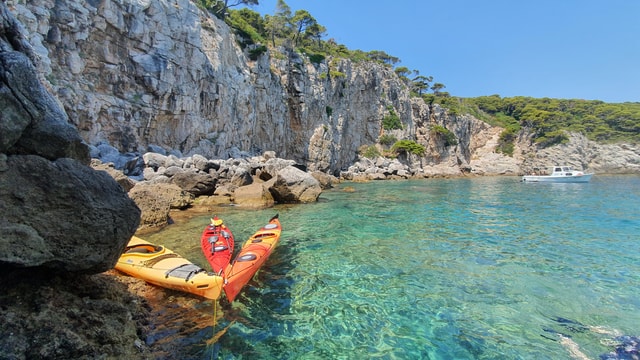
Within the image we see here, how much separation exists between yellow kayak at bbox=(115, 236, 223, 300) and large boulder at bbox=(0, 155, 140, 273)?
2152mm

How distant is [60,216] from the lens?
328 cm

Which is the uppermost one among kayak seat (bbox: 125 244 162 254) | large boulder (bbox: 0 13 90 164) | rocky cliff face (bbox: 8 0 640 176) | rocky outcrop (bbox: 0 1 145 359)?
rocky cliff face (bbox: 8 0 640 176)

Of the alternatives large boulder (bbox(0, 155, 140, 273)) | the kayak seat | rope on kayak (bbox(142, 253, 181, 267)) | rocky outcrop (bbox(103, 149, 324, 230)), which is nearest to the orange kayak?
rope on kayak (bbox(142, 253, 181, 267))

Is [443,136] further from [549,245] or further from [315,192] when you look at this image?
[549,245]

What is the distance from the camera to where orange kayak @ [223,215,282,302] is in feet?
19.0

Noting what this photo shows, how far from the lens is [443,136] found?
63.4m

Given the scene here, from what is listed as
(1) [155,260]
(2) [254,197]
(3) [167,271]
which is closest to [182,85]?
(2) [254,197]

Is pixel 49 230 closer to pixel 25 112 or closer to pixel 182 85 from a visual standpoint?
pixel 25 112

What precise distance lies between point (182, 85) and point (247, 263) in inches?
1016

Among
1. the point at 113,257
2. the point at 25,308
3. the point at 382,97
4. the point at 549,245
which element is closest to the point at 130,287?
the point at 113,257

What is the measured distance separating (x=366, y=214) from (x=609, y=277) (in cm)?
942

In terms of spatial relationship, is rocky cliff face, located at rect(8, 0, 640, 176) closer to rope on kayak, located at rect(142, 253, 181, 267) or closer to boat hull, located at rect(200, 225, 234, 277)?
boat hull, located at rect(200, 225, 234, 277)

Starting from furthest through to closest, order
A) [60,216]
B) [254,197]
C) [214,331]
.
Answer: [254,197]
[214,331]
[60,216]

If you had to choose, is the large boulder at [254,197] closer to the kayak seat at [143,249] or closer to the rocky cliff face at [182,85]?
the kayak seat at [143,249]
